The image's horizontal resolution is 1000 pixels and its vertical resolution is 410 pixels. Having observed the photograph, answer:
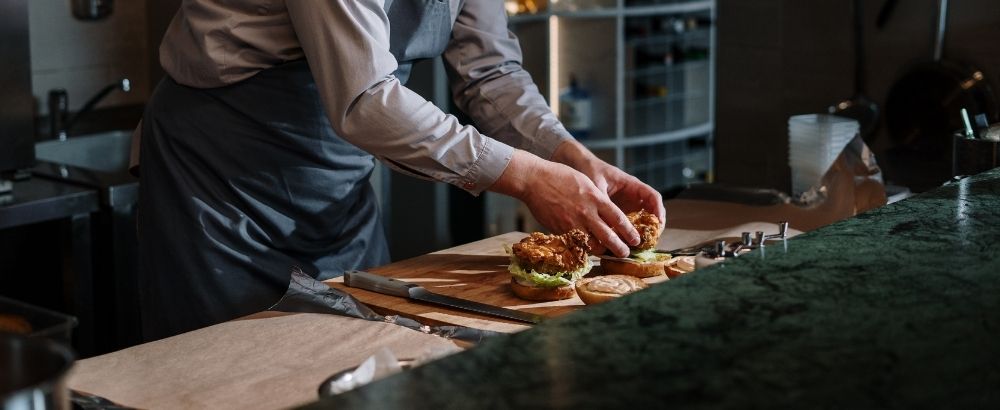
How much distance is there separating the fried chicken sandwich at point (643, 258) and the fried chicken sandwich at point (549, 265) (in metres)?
0.08

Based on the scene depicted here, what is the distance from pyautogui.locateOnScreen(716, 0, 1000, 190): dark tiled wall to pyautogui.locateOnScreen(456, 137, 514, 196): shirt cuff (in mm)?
1089

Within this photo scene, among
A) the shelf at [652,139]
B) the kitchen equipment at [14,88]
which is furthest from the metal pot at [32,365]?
the shelf at [652,139]

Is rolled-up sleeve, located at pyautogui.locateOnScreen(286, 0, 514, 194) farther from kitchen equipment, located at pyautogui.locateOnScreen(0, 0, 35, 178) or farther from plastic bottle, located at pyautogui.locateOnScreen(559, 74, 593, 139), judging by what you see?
plastic bottle, located at pyautogui.locateOnScreen(559, 74, 593, 139)

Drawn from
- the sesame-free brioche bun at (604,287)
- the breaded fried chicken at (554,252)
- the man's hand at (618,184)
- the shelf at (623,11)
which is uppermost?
the shelf at (623,11)

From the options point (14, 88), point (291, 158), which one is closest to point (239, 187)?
point (291, 158)

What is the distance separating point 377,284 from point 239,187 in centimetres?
38

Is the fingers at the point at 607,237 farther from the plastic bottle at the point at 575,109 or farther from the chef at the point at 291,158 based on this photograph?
the plastic bottle at the point at 575,109

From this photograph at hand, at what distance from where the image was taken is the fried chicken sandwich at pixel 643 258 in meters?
1.80

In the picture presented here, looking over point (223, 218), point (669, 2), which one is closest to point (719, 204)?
point (223, 218)

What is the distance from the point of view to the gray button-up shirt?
1.73 m

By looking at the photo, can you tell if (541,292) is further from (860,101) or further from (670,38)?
(670,38)

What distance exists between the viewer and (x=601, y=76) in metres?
4.67

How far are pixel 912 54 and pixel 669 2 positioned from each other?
179cm

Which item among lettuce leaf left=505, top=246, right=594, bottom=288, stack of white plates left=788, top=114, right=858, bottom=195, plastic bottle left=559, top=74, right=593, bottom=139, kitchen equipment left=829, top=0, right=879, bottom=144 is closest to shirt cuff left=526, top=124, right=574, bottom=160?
lettuce leaf left=505, top=246, right=594, bottom=288
